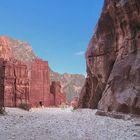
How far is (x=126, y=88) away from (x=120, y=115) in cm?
203

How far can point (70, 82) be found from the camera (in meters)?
161

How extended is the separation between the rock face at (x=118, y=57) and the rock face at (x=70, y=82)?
11933 centimetres

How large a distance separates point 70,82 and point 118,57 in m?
140

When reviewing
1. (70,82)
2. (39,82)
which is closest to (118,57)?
(39,82)

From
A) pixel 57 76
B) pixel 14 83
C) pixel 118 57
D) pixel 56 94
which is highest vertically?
pixel 57 76

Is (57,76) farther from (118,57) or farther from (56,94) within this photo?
(118,57)

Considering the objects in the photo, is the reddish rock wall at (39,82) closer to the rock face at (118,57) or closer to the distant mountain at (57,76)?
the rock face at (118,57)

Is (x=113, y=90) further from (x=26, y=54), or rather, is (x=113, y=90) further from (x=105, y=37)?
(x=26, y=54)

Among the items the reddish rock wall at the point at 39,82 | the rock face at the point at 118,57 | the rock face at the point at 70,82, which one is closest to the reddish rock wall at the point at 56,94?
the reddish rock wall at the point at 39,82

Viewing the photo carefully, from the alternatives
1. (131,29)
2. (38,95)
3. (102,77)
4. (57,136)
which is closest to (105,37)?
(102,77)

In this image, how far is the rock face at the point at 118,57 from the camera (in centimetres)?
1696

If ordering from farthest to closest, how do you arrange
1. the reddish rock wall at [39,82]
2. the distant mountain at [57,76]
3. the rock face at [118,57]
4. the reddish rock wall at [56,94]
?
the distant mountain at [57,76], the reddish rock wall at [56,94], the reddish rock wall at [39,82], the rock face at [118,57]

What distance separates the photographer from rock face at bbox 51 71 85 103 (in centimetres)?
15021

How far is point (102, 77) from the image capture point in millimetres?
26828
